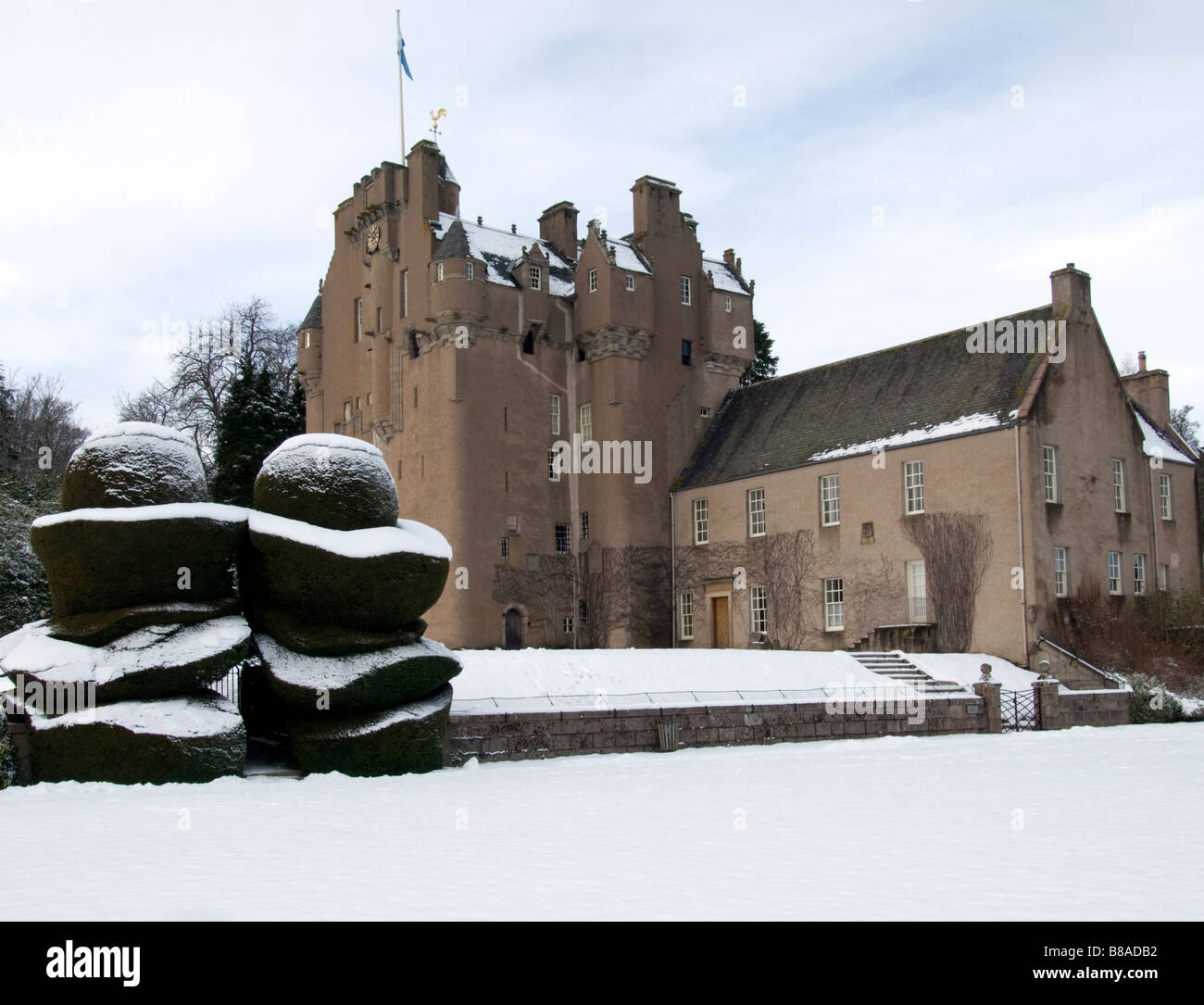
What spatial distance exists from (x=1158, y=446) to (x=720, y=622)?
1572 centimetres

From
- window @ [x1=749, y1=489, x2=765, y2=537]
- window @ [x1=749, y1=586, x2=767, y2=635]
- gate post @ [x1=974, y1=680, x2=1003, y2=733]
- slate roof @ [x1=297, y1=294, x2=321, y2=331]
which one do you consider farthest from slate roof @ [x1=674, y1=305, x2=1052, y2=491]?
slate roof @ [x1=297, y1=294, x2=321, y2=331]

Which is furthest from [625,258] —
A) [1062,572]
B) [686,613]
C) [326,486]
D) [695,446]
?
[326,486]

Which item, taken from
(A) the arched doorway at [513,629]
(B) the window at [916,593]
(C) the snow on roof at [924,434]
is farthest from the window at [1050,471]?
(A) the arched doorway at [513,629]

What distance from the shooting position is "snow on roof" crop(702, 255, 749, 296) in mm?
48156

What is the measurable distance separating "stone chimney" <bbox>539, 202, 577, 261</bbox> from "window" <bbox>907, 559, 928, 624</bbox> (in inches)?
796

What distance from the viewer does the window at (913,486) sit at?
36312 millimetres

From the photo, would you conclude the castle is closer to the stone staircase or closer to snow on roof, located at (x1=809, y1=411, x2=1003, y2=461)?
snow on roof, located at (x1=809, y1=411, x2=1003, y2=461)

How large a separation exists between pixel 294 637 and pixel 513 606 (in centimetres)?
2488

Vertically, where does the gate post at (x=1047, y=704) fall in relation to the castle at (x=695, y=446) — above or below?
below

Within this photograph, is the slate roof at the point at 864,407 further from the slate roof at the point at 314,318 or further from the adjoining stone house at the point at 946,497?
the slate roof at the point at 314,318

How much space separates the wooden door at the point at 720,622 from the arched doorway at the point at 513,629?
6.72 metres

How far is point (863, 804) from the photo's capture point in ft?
46.6
